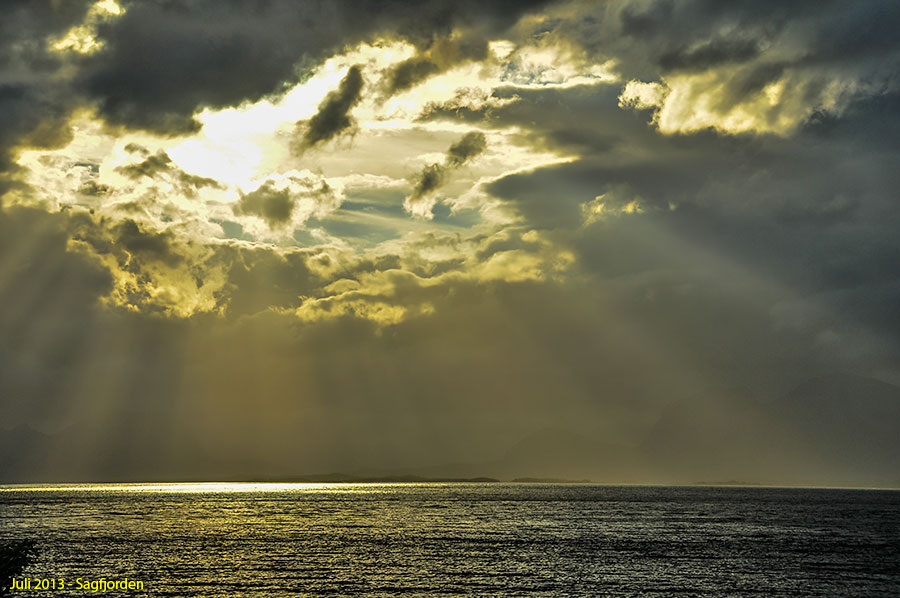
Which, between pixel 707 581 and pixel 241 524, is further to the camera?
pixel 241 524

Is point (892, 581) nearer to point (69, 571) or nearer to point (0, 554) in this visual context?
point (0, 554)

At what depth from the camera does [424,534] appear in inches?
5394

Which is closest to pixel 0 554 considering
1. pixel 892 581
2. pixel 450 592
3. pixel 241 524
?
pixel 450 592

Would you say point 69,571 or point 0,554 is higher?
point 0,554

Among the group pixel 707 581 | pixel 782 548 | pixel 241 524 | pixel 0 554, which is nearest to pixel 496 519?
pixel 241 524

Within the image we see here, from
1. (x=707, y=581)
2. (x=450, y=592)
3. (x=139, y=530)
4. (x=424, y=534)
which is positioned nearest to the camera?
(x=450, y=592)

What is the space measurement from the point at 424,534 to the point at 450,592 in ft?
217

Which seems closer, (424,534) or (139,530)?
(424,534)

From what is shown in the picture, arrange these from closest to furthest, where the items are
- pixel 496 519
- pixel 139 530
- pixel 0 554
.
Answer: pixel 0 554, pixel 139 530, pixel 496 519

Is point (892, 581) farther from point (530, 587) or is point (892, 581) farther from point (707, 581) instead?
point (530, 587)

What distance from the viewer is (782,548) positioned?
12106cm

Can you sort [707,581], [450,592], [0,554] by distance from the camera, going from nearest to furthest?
[0,554], [450,592], [707,581]

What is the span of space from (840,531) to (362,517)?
116145 mm

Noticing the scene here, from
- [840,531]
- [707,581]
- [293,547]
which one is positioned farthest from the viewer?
[840,531]
